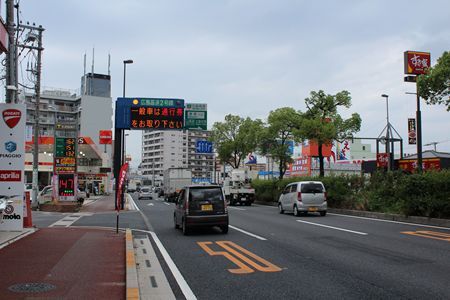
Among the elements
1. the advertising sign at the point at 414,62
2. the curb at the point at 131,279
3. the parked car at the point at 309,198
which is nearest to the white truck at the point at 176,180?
the parked car at the point at 309,198

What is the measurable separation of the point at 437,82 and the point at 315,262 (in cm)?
849

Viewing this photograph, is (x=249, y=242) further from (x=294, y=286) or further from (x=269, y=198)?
(x=269, y=198)

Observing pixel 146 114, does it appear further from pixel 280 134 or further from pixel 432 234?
pixel 432 234

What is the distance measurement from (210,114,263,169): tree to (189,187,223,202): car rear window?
33153 mm

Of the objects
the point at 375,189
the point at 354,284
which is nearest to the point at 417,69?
the point at 375,189

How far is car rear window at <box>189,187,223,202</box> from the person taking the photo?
50.3ft

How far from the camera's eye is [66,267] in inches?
344

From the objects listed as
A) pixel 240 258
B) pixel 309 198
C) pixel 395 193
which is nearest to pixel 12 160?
pixel 240 258

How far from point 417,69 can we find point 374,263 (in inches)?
703

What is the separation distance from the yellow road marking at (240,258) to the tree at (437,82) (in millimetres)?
8439

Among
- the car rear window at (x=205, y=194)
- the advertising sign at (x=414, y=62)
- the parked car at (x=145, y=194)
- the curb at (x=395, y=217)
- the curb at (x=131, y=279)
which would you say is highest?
the advertising sign at (x=414, y=62)

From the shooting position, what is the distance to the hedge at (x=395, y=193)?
17.4m

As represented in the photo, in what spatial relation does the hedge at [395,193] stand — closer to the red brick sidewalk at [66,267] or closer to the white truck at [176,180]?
the red brick sidewalk at [66,267]

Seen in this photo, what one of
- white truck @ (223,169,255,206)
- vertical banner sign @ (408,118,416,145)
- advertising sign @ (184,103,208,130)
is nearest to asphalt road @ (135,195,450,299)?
advertising sign @ (184,103,208,130)
